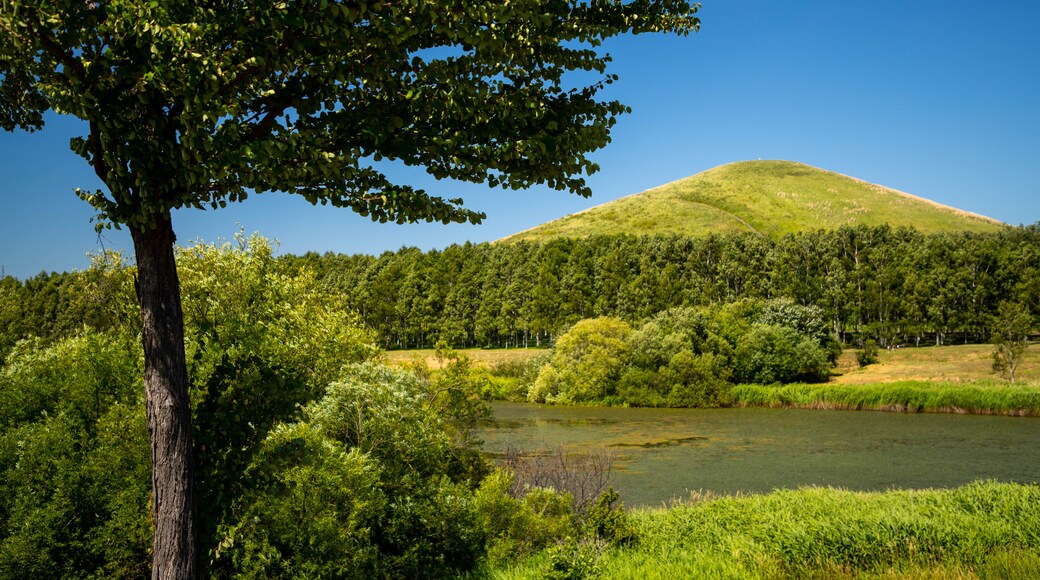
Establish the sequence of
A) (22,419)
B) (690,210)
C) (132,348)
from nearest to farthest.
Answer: (132,348), (22,419), (690,210)

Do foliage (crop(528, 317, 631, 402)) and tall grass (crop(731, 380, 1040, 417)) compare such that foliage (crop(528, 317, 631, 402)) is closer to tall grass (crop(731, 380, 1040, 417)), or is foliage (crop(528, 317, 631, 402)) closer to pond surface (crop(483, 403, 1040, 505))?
pond surface (crop(483, 403, 1040, 505))

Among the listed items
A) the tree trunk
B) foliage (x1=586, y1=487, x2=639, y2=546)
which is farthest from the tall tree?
foliage (x1=586, y1=487, x2=639, y2=546)

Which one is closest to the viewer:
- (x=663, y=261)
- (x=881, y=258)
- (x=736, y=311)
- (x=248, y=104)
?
(x=248, y=104)

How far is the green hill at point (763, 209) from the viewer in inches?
5084

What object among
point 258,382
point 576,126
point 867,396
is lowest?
point 867,396

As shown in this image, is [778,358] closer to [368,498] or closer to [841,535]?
[841,535]

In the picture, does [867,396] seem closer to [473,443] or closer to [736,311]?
[736,311]

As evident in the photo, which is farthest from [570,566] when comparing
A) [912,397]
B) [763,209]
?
[763,209]

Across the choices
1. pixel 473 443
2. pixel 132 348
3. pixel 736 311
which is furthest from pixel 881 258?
pixel 132 348

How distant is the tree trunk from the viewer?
5.38 m

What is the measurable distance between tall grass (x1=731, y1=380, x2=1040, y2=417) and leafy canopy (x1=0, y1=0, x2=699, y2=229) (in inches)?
1735

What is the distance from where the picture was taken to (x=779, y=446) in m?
32.5

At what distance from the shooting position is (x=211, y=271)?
2255cm

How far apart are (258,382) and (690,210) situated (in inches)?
5640
